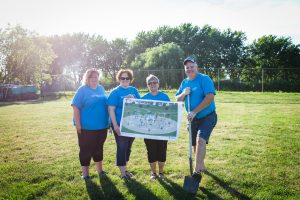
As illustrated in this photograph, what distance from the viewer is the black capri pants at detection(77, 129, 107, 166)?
5.76 meters

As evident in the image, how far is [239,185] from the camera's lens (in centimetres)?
543

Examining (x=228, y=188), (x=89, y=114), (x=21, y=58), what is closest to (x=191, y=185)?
(x=228, y=188)

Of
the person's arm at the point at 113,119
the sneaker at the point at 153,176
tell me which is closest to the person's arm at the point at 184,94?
the person's arm at the point at 113,119

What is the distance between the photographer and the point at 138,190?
208 inches

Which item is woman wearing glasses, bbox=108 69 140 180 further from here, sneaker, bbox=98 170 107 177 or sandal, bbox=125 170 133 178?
sneaker, bbox=98 170 107 177

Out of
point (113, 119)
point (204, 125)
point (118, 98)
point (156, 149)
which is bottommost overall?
point (156, 149)

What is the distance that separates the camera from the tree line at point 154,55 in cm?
3822

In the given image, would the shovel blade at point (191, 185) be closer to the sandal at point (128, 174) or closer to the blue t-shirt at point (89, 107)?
the sandal at point (128, 174)

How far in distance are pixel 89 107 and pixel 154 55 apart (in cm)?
4477

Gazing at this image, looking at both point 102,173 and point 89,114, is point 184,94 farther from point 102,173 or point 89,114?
point 102,173

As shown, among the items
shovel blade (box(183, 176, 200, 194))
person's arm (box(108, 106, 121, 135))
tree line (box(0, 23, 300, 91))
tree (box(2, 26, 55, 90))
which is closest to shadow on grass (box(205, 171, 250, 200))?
shovel blade (box(183, 176, 200, 194))

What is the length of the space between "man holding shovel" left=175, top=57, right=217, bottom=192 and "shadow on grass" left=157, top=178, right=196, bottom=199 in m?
0.37

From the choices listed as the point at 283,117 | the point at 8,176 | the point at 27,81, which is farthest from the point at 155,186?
the point at 27,81

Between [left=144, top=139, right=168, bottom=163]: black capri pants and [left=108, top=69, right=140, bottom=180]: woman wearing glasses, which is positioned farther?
[left=144, top=139, right=168, bottom=163]: black capri pants
